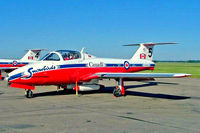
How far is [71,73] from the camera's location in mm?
12703

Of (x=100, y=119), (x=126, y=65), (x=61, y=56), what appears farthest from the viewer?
(x=126, y=65)

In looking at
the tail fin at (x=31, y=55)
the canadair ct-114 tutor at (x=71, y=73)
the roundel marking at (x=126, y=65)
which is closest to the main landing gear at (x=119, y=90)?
the canadair ct-114 tutor at (x=71, y=73)

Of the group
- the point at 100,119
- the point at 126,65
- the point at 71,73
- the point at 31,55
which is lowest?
the point at 100,119

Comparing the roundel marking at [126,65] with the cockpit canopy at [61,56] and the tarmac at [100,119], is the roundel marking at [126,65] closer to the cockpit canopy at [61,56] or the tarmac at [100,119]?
the cockpit canopy at [61,56]

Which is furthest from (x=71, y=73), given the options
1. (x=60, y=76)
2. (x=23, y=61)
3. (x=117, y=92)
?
(x=23, y=61)

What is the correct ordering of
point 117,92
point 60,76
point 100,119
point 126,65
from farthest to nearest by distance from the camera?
point 126,65 → point 117,92 → point 60,76 → point 100,119

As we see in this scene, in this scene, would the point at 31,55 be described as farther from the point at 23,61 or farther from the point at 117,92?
the point at 117,92

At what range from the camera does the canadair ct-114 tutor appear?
37.2ft

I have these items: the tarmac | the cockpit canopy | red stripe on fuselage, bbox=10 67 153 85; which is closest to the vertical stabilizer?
red stripe on fuselage, bbox=10 67 153 85

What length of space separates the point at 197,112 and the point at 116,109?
9.26 feet

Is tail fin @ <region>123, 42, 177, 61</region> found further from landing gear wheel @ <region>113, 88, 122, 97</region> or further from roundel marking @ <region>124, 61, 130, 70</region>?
landing gear wheel @ <region>113, 88, 122, 97</region>

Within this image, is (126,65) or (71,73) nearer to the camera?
(71,73)

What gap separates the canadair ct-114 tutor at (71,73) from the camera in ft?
37.2

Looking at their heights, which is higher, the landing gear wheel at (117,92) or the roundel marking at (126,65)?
the roundel marking at (126,65)
